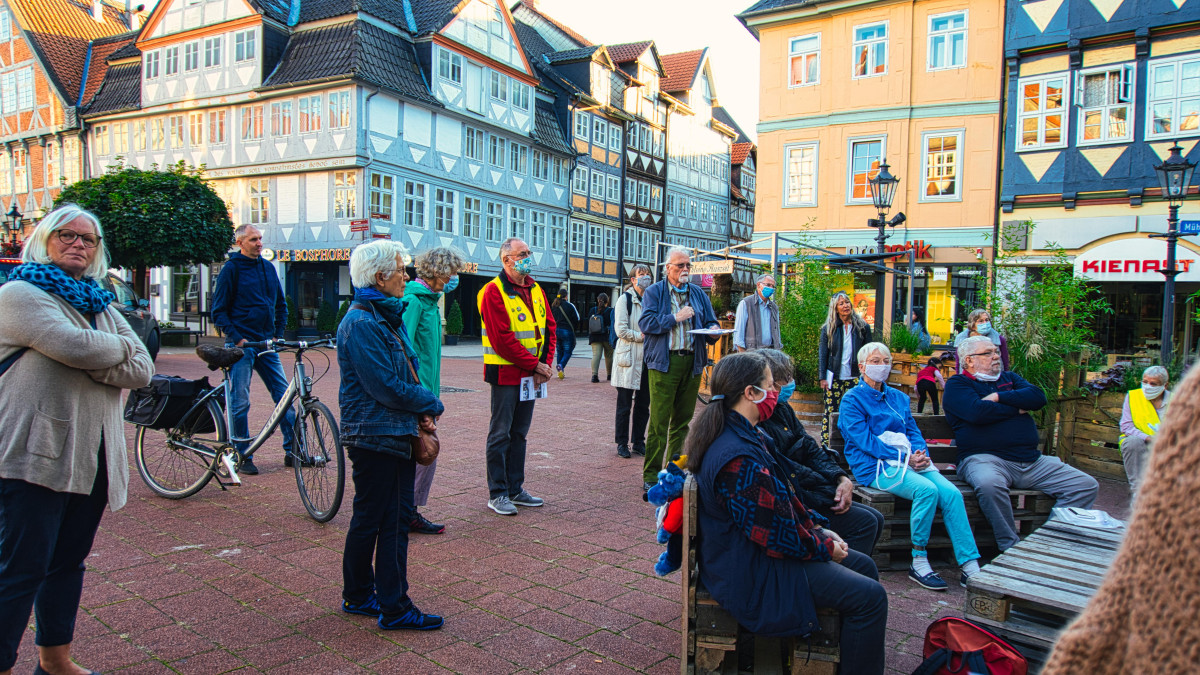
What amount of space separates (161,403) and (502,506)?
244 cm

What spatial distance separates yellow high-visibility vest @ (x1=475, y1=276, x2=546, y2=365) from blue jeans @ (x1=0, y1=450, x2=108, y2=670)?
9.42 ft

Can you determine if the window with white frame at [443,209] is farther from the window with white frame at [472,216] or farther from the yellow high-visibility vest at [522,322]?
the yellow high-visibility vest at [522,322]

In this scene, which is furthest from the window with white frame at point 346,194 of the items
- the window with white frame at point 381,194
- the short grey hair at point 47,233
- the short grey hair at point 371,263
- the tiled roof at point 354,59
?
the short grey hair at point 47,233

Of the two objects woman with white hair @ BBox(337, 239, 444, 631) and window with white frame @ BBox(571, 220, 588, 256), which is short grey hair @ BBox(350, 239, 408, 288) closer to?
woman with white hair @ BBox(337, 239, 444, 631)

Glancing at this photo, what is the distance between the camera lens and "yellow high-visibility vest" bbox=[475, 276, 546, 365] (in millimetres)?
5504

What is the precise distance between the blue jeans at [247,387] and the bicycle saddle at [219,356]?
119 millimetres

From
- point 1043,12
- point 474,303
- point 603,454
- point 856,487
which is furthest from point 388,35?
point 856,487

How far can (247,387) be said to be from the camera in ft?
20.4

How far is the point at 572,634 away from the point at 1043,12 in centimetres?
2049

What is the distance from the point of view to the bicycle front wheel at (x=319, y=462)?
4977 millimetres

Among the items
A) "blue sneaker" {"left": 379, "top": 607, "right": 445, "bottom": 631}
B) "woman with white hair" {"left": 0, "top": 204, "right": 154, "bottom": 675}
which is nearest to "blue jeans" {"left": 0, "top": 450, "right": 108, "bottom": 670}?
"woman with white hair" {"left": 0, "top": 204, "right": 154, "bottom": 675}

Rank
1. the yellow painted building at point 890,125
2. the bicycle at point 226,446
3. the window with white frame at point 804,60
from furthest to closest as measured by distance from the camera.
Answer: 1. the window with white frame at point 804,60
2. the yellow painted building at point 890,125
3. the bicycle at point 226,446

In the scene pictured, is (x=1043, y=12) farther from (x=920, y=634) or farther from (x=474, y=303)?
(x=474, y=303)

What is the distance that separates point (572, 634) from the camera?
3.52m
